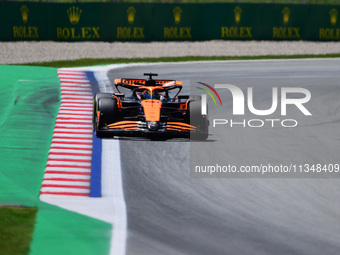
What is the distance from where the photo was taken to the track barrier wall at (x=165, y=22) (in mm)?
24672

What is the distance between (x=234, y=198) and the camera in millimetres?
7750

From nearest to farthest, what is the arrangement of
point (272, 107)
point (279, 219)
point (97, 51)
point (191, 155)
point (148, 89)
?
point (279, 219) → point (191, 155) → point (148, 89) → point (272, 107) → point (97, 51)

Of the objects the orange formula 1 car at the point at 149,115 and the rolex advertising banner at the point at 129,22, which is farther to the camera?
the rolex advertising banner at the point at 129,22

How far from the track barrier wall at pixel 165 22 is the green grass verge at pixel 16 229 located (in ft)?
62.7

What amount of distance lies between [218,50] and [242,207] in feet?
62.2

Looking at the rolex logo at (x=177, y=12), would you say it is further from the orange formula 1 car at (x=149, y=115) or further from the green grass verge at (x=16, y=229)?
the green grass verge at (x=16, y=229)

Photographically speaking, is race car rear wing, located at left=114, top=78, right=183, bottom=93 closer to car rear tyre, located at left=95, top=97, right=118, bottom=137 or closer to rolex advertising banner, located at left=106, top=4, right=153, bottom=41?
car rear tyre, located at left=95, top=97, right=118, bottom=137

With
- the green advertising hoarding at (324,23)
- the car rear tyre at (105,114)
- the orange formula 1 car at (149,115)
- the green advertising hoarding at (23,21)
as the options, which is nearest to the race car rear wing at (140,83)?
the orange formula 1 car at (149,115)

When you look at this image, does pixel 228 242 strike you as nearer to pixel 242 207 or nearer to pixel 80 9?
pixel 242 207

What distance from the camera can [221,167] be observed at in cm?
918

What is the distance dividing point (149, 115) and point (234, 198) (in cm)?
284

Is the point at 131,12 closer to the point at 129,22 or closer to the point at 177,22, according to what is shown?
the point at 129,22

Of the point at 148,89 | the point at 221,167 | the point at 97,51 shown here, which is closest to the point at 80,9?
the point at 97,51

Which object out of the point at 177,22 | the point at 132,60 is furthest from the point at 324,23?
the point at 132,60
